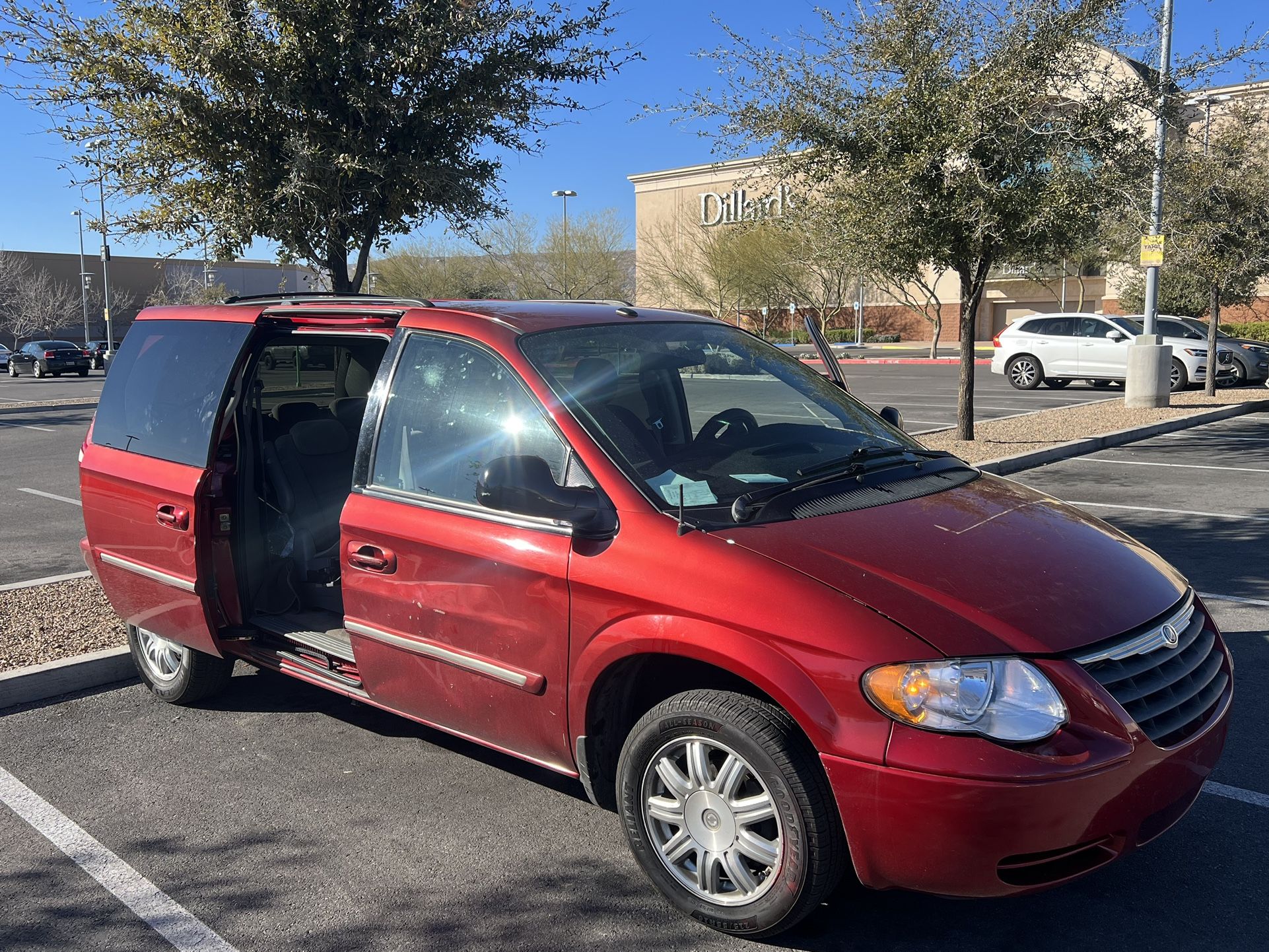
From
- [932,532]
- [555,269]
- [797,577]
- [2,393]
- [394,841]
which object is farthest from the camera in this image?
[555,269]

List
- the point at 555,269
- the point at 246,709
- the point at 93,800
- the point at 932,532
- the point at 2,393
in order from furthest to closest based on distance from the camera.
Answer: the point at 555,269, the point at 2,393, the point at 246,709, the point at 93,800, the point at 932,532

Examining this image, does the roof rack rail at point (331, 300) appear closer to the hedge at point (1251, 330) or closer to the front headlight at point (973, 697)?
the front headlight at point (973, 697)

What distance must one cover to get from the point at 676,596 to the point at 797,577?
0.36 m

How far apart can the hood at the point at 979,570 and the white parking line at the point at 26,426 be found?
61.9ft

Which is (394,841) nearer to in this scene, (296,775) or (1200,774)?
(296,775)

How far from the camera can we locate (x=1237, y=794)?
3850 mm

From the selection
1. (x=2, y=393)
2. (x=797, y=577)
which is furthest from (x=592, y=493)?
(x=2, y=393)

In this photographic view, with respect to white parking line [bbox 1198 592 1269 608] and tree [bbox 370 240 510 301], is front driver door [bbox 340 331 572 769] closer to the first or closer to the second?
white parking line [bbox 1198 592 1269 608]

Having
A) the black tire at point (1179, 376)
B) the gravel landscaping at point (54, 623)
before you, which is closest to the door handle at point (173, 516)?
the gravel landscaping at point (54, 623)

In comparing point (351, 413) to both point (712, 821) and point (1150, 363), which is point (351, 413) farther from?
point (1150, 363)

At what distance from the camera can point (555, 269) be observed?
174 feet

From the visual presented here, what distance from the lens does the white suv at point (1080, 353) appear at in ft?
69.8

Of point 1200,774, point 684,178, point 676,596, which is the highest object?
point 684,178

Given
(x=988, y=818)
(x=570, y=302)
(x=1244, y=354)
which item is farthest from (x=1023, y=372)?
(x=988, y=818)
